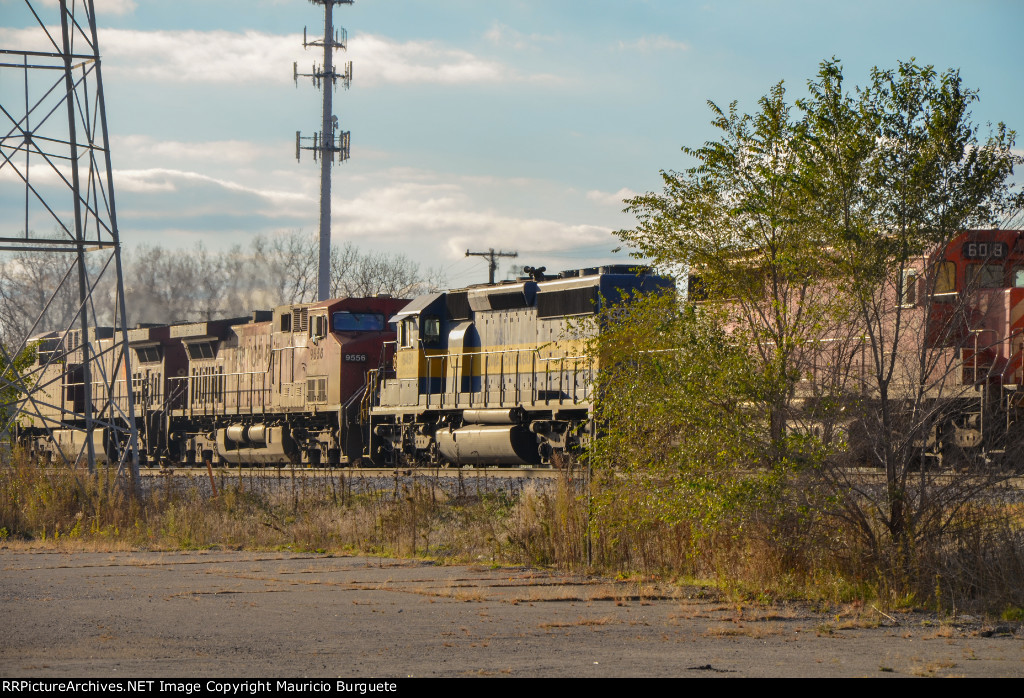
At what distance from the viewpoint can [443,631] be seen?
27.8 ft

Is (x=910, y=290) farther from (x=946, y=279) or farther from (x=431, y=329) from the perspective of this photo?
(x=431, y=329)

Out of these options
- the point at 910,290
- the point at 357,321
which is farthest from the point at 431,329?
the point at 910,290

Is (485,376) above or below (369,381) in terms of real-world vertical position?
above

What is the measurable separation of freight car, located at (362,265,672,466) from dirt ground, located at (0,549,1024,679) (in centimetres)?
1101

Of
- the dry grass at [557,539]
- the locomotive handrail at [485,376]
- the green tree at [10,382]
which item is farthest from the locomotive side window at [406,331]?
the dry grass at [557,539]

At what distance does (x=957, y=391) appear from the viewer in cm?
1176

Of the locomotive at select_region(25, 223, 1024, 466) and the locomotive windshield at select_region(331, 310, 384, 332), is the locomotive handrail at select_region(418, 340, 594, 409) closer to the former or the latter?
the locomotive at select_region(25, 223, 1024, 466)

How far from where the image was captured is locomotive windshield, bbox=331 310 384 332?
96.5 ft

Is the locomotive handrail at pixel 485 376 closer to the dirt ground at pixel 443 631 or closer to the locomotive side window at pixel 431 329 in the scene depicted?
the locomotive side window at pixel 431 329

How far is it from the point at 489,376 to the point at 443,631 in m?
17.1

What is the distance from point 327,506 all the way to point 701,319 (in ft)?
25.1

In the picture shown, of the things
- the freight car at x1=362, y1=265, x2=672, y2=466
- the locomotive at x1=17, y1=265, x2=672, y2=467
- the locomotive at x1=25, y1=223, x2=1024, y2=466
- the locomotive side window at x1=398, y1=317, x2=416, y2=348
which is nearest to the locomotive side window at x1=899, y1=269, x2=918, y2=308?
the locomotive at x1=25, y1=223, x2=1024, y2=466

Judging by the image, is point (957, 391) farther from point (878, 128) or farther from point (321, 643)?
point (321, 643)
